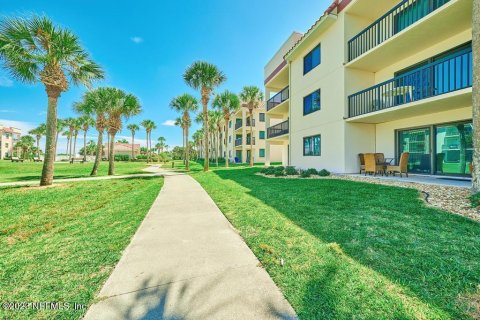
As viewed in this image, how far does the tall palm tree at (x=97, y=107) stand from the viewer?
661 inches

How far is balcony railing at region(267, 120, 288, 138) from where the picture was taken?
19844 mm

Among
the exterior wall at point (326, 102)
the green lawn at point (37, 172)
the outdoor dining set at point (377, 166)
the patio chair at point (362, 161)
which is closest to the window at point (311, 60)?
the exterior wall at point (326, 102)

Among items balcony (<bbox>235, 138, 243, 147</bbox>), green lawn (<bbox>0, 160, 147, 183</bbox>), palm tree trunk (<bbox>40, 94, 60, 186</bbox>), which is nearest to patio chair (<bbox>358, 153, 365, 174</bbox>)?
palm tree trunk (<bbox>40, 94, 60, 186</bbox>)

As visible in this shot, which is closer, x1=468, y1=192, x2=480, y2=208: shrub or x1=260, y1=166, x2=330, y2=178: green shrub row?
x1=468, y1=192, x2=480, y2=208: shrub

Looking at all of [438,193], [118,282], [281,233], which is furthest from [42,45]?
[438,193]

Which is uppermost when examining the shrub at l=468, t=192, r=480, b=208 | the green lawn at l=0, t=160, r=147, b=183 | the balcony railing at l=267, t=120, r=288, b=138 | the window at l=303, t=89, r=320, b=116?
the window at l=303, t=89, r=320, b=116

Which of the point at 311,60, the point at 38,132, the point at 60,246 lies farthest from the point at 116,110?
the point at 38,132

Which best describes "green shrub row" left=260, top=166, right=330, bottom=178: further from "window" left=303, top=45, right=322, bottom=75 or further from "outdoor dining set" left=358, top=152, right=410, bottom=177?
"window" left=303, top=45, right=322, bottom=75

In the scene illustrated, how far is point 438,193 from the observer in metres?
6.34

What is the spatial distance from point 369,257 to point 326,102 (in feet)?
39.3

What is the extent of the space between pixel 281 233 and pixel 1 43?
13.6m

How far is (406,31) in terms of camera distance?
28.1ft

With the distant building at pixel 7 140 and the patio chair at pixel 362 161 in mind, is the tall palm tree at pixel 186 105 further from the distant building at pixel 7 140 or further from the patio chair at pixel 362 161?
the distant building at pixel 7 140

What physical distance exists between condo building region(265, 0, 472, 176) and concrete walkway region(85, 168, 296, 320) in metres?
9.09
